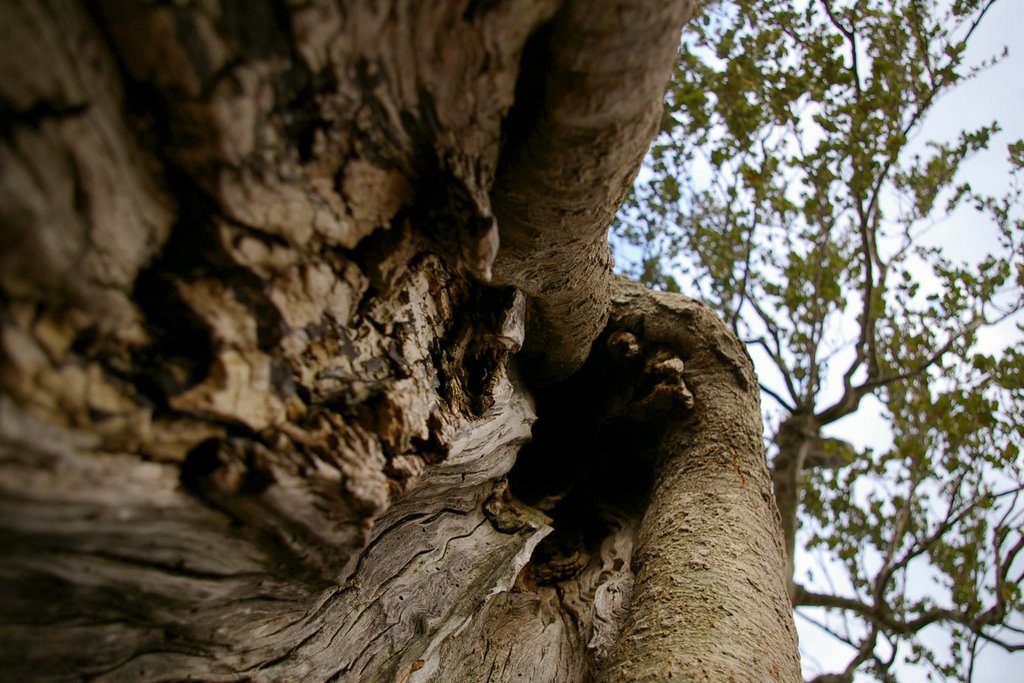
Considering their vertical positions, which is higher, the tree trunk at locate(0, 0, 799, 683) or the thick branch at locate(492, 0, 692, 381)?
the thick branch at locate(492, 0, 692, 381)

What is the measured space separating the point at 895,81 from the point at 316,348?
13.3 feet

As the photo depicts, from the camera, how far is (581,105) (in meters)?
1.00

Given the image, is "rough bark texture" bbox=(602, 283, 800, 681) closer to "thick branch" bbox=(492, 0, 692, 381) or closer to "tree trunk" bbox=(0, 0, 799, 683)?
"tree trunk" bbox=(0, 0, 799, 683)

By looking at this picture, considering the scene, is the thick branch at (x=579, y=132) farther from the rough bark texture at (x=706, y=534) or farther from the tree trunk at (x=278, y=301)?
the rough bark texture at (x=706, y=534)

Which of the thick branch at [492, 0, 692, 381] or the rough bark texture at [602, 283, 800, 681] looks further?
the rough bark texture at [602, 283, 800, 681]

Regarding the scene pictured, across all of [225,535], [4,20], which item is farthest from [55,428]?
[4,20]

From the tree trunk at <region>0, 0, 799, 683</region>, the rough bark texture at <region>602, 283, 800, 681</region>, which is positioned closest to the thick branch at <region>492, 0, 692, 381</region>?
the tree trunk at <region>0, 0, 799, 683</region>

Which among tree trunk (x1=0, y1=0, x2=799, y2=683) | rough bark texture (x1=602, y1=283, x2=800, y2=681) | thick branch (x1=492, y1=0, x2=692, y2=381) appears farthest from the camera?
rough bark texture (x1=602, y1=283, x2=800, y2=681)

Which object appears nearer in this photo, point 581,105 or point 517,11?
point 517,11

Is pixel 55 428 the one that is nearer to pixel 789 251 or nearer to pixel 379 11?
pixel 379 11

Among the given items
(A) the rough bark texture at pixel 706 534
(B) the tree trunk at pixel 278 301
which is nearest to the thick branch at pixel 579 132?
(B) the tree trunk at pixel 278 301

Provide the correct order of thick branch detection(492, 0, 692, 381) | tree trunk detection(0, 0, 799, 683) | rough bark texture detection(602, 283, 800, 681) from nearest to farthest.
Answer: tree trunk detection(0, 0, 799, 683), thick branch detection(492, 0, 692, 381), rough bark texture detection(602, 283, 800, 681)

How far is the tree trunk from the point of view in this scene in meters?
0.71

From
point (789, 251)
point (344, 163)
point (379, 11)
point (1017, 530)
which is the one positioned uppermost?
point (789, 251)
